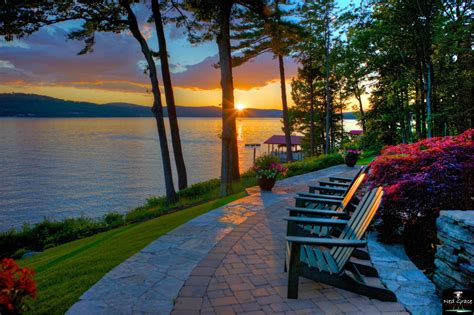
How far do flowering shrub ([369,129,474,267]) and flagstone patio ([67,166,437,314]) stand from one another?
179 centimetres

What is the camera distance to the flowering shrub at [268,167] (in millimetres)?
10461

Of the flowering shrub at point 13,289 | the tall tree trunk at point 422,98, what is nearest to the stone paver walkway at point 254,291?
the flowering shrub at point 13,289

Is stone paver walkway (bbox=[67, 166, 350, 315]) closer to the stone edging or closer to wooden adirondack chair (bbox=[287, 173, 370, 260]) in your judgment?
wooden adirondack chair (bbox=[287, 173, 370, 260])

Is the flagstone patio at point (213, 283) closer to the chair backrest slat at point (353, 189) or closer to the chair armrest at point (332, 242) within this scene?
the chair armrest at point (332, 242)

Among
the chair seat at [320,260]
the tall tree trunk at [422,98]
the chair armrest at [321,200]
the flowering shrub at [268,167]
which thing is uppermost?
the tall tree trunk at [422,98]

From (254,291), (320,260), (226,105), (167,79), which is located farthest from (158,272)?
(167,79)

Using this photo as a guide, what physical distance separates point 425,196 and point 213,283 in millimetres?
3384

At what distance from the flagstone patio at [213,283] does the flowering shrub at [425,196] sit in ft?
5.87

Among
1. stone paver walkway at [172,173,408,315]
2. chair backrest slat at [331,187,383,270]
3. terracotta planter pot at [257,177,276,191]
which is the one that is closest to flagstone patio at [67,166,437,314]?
stone paver walkway at [172,173,408,315]

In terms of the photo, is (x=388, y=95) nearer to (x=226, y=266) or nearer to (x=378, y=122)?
(x=378, y=122)

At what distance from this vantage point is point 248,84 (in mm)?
25891

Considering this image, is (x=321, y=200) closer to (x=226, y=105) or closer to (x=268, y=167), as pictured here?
(x=268, y=167)

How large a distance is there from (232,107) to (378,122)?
62.5 ft

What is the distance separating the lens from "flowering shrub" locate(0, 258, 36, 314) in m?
2.33
